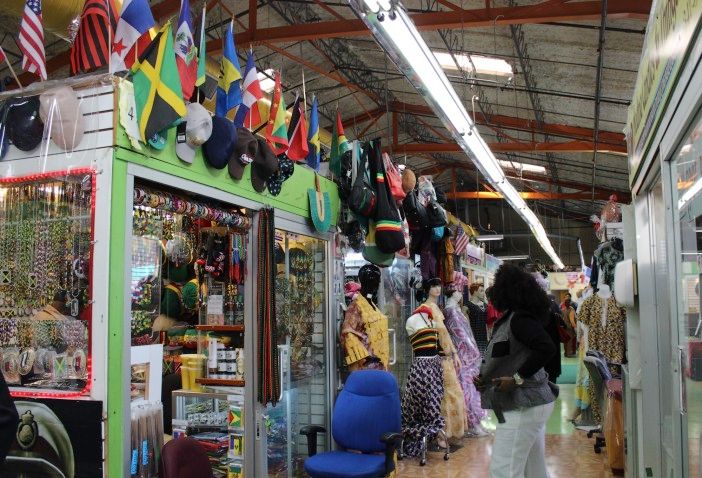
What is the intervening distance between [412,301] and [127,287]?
5489 mm

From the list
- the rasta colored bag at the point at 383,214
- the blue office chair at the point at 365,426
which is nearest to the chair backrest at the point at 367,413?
the blue office chair at the point at 365,426

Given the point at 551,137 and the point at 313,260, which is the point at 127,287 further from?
the point at 551,137

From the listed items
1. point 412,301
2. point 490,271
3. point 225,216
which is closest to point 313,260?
point 225,216

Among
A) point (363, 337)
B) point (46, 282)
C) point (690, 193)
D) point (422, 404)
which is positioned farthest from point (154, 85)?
point (422, 404)

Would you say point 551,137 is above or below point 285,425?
above

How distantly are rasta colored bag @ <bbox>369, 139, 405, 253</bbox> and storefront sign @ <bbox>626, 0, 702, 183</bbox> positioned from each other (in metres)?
2.23

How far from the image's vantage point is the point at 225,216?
13.7ft

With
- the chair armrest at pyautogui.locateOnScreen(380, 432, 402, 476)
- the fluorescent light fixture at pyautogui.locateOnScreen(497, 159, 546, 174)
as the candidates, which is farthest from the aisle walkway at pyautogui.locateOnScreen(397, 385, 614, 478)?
the fluorescent light fixture at pyautogui.locateOnScreen(497, 159, 546, 174)

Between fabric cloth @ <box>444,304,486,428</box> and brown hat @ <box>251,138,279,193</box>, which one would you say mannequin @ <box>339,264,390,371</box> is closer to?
brown hat @ <box>251,138,279,193</box>

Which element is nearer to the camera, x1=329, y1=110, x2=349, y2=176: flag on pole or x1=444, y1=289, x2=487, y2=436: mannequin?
x1=329, y1=110, x2=349, y2=176: flag on pole

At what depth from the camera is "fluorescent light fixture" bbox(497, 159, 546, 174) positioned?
16.2 m

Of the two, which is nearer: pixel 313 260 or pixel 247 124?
pixel 247 124

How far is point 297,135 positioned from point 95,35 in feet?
6.15

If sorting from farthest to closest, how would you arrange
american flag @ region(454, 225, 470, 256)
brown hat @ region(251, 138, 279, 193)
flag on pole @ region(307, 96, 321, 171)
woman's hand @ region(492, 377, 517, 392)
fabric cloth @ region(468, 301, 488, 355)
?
fabric cloth @ region(468, 301, 488, 355), american flag @ region(454, 225, 470, 256), flag on pole @ region(307, 96, 321, 171), brown hat @ region(251, 138, 279, 193), woman's hand @ region(492, 377, 517, 392)
